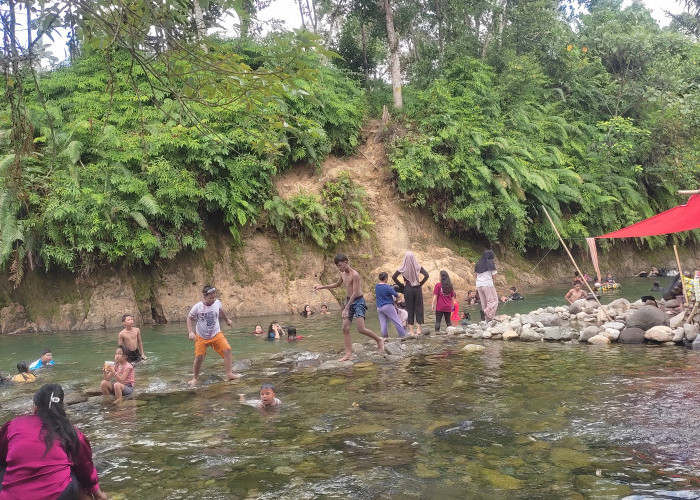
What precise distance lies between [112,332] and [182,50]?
1440 centimetres

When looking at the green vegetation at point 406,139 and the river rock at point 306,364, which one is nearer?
the river rock at point 306,364

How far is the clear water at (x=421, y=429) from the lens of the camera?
16.8ft

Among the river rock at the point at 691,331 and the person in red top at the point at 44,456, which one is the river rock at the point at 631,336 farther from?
the person in red top at the point at 44,456

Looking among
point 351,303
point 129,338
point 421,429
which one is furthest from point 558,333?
point 129,338

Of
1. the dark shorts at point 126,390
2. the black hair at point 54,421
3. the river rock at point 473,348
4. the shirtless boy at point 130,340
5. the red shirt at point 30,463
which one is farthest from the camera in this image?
the river rock at point 473,348

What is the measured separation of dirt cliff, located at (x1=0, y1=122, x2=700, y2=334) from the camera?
18094 millimetres

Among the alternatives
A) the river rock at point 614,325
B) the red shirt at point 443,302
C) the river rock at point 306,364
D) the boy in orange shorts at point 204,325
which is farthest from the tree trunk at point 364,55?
the boy in orange shorts at point 204,325

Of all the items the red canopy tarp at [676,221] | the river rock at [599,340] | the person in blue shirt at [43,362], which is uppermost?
the red canopy tarp at [676,221]

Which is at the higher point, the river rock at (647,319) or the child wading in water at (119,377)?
the child wading in water at (119,377)

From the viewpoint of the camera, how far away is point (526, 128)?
26.8m

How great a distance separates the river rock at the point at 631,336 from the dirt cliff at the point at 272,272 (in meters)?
9.51

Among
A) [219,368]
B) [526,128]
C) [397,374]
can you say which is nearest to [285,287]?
[219,368]

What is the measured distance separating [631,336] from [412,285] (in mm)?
4366

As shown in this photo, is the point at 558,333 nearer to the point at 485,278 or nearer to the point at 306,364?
the point at 485,278
